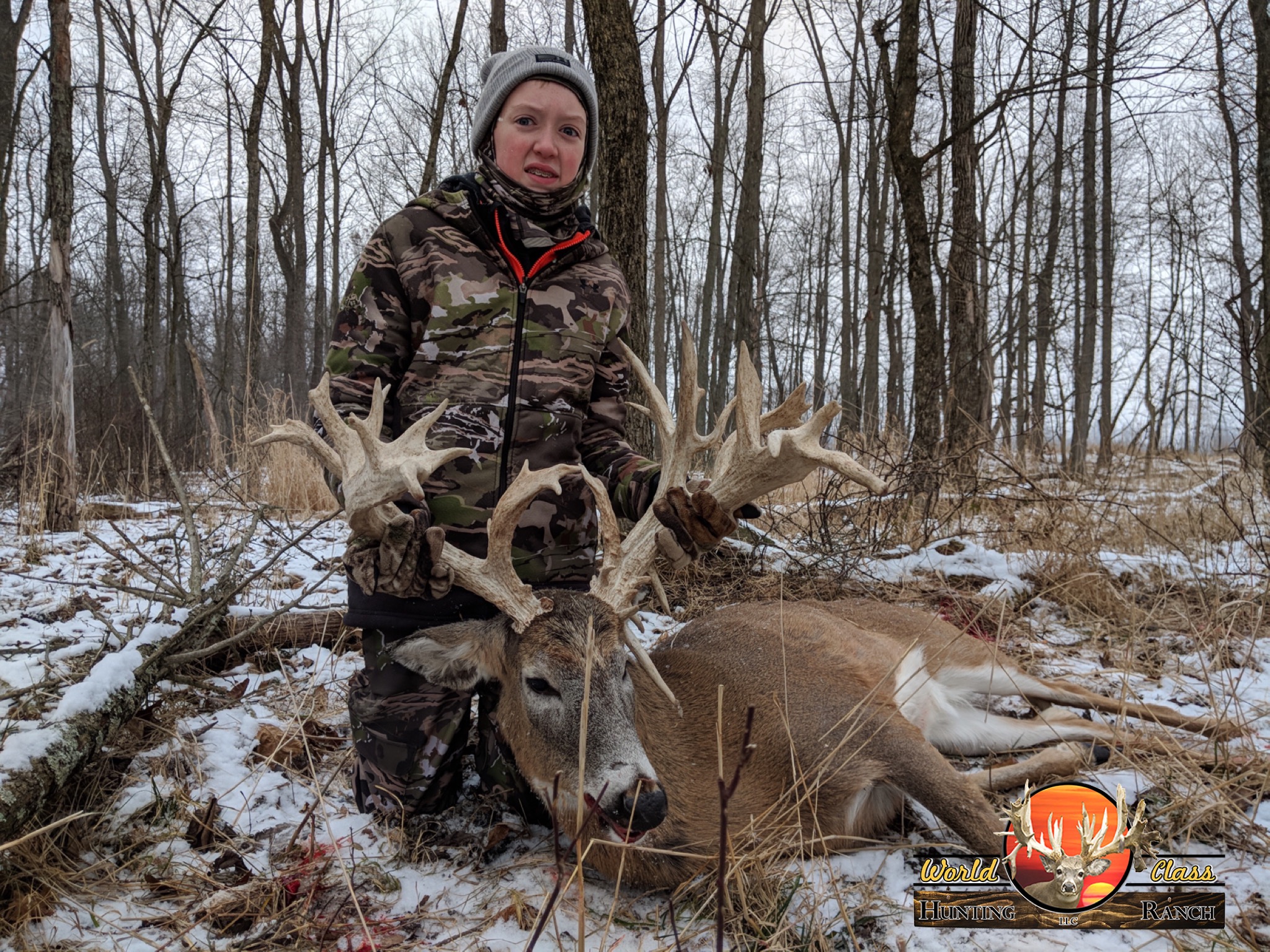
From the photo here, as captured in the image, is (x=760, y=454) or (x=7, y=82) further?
(x=7, y=82)

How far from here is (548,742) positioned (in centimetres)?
241

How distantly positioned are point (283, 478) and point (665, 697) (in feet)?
20.0

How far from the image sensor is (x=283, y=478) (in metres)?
7.69

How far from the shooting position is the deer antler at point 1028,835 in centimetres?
225

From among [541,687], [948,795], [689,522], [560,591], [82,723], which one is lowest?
[948,795]

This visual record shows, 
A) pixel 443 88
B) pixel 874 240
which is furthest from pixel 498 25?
pixel 874 240

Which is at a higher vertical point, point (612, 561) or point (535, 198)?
point (535, 198)

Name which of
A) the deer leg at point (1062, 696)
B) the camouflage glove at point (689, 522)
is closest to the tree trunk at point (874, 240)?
the deer leg at point (1062, 696)

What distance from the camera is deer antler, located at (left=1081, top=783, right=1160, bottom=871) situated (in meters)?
2.18

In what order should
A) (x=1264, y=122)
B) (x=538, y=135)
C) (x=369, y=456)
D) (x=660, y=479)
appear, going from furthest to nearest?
(x=1264, y=122)
(x=538, y=135)
(x=660, y=479)
(x=369, y=456)

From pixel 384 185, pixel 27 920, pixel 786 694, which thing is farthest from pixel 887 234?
pixel 27 920

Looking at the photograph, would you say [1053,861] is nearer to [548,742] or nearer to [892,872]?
[892,872]

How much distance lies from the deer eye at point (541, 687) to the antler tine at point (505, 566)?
6.6 inches

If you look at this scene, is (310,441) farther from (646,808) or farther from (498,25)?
(498,25)
